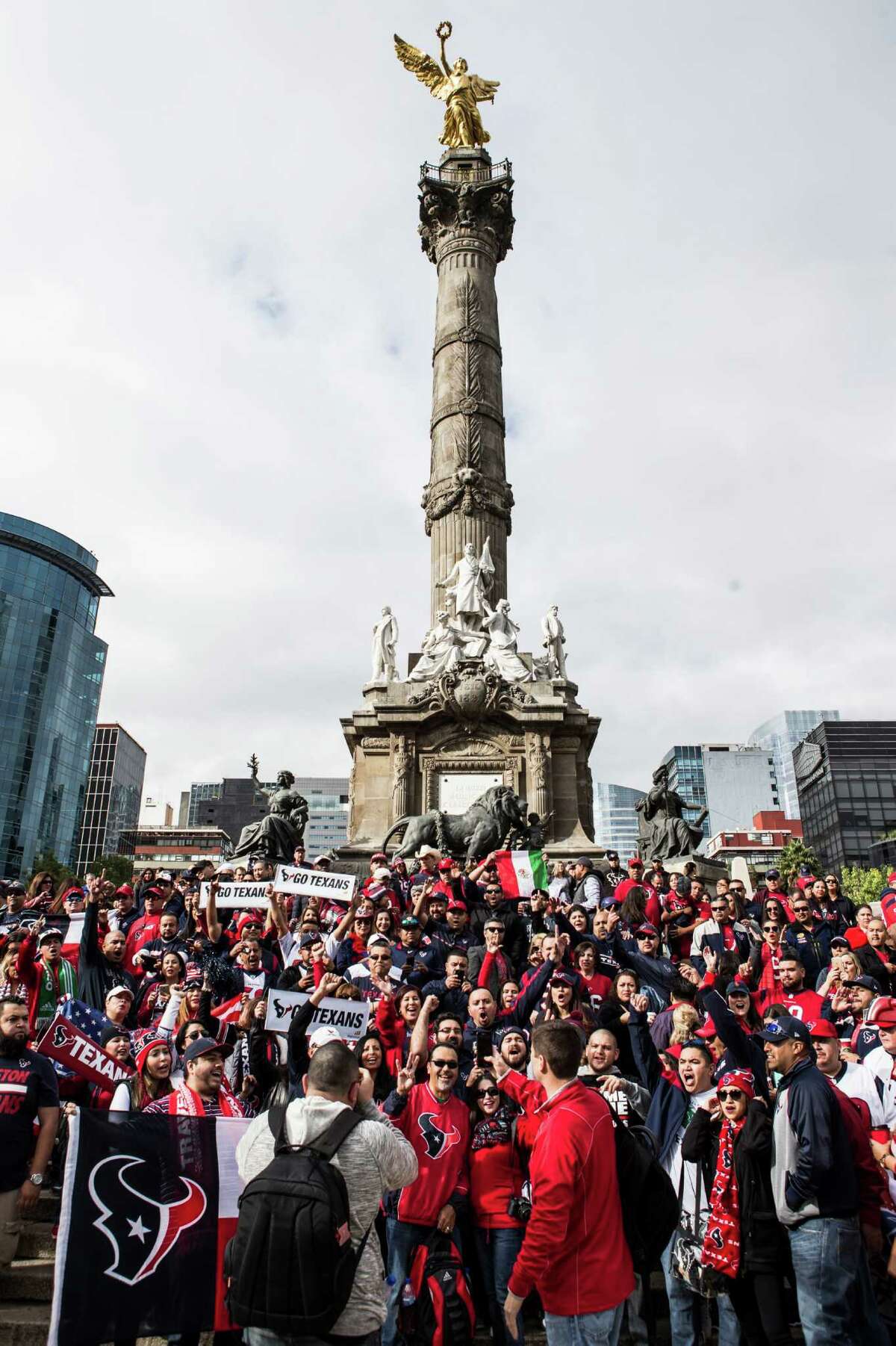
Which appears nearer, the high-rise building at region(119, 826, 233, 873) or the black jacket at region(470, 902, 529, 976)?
the black jacket at region(470, 902, 529, 976)

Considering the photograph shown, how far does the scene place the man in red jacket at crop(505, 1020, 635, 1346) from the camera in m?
3.73

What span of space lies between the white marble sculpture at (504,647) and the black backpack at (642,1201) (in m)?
19.5

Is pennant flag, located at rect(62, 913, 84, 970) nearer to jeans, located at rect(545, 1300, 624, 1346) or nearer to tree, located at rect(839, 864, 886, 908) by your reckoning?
jeans, located at rect(545, 1300, 624, 1346)

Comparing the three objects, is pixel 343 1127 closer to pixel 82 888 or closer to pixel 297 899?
pixel 297 899

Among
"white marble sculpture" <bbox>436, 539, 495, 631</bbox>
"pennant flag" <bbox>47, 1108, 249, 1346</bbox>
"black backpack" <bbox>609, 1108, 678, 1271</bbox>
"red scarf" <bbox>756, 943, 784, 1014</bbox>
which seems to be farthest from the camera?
"white marble sculpture" <bbox>436, 539, 495, 631</bbox>

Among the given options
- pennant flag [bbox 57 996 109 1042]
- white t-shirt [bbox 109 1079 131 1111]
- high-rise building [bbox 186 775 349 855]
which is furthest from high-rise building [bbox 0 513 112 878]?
white t-shirt [bbox 109 1079 131 1111]

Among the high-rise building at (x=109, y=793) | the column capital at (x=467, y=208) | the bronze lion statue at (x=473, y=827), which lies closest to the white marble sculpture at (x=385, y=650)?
the bronze lion statue at (x=473, y=827)

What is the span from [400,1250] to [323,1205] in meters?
2.51

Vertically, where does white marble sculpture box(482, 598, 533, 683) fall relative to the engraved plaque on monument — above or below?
above

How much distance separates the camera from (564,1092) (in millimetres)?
3975

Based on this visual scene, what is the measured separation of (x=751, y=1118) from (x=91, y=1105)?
428 cm

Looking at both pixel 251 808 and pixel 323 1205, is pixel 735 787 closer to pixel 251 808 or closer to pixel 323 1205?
pixel 251 808

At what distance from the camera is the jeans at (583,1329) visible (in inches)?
151

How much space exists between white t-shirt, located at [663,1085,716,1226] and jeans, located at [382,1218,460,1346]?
126 centimetres
